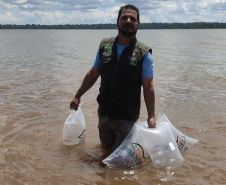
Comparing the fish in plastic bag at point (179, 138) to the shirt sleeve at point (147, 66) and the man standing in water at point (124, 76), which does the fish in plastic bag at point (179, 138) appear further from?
the shirt sleeve at point (147, 66)

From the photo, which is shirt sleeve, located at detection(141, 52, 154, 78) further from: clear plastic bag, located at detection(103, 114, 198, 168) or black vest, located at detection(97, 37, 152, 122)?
clear plastic bag, located at detection(103, 114, 198, 168)

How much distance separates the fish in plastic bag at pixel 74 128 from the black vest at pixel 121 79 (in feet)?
2.36

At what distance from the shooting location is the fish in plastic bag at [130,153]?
150 inches

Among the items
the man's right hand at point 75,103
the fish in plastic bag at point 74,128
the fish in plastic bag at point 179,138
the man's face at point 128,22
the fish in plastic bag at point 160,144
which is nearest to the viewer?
the man's face at point 128,22

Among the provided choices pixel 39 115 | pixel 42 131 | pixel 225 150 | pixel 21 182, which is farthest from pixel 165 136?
pixel 39 115

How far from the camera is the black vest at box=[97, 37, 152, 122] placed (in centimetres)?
368

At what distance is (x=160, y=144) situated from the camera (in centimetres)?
376

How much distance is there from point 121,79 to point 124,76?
0.06 m

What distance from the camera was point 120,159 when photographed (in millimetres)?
3832

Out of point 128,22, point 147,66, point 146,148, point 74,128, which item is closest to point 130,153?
point 146,148

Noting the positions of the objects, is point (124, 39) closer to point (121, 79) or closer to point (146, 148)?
point (121, 79)

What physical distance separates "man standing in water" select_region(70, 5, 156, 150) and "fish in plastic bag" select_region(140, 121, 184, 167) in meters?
0.12

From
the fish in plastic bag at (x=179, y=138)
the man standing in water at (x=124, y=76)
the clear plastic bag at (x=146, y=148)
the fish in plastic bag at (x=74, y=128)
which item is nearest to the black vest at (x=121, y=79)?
the man standing in water at (x=124, y=76)

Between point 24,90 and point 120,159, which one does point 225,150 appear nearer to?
point 120,159
